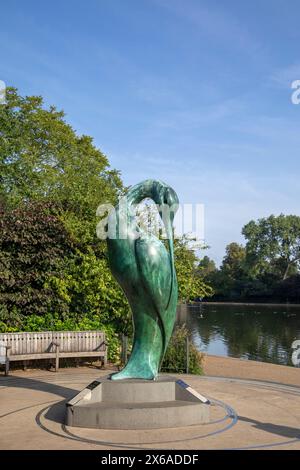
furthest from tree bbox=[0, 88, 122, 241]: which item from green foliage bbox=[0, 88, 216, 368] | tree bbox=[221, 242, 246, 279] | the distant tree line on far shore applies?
tree bbox=[221, 242, 246, 279]

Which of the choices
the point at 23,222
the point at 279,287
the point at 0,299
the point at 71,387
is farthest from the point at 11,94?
the point at 279,287

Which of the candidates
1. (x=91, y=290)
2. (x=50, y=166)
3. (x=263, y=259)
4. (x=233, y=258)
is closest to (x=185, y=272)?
(x=91, y=290)

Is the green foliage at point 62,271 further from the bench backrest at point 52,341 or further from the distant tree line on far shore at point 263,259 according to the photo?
the distant tree line on far shore at point 263,259

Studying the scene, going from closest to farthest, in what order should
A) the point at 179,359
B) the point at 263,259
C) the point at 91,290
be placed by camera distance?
the point at 179,359 < the point at 91,290 < the point at 263,259

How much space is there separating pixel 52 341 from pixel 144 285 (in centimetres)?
574

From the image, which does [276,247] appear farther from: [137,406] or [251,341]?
[137,406]

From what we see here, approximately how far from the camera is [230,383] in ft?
37.1

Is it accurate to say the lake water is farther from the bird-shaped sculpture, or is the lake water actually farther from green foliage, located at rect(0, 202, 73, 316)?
the bird-shaped sculpture

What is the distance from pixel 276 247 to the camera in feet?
273

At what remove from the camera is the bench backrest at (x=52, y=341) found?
1275 centimetres

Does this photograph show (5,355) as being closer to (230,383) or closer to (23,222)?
(23,222)

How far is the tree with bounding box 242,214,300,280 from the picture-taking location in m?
83.2

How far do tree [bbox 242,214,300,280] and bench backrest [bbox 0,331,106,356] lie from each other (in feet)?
234
